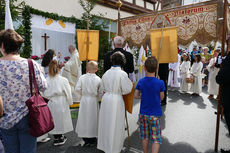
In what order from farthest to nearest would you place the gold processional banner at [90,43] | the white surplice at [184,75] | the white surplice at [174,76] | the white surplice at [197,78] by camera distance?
the white surplice at [174,76] → the white surplice at [184,75] → the white surplice at [197,78] → the gold processional banner at [90,43]

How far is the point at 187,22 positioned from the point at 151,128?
295cm

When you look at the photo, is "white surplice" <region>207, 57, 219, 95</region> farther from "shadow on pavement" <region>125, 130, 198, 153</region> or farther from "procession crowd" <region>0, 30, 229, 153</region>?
"procession crowd" <region>0, 30, 229, 153</region>

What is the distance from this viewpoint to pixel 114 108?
2758mm

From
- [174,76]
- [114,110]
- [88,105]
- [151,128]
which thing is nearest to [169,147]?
[151,128]

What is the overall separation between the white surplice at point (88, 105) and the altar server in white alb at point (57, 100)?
0.96 feet

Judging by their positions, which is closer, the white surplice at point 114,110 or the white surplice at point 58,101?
the white surplice at point 114,110

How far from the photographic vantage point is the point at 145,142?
8.63ft

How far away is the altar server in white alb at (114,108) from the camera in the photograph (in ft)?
8.98

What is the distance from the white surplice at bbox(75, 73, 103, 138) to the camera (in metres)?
3.17

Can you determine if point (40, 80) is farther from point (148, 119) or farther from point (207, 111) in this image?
point (207, 111)

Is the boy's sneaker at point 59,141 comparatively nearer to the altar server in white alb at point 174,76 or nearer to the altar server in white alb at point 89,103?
the altar server in white alb at point 89,103

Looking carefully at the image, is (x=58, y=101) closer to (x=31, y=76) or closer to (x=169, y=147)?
(x=31, y=76)

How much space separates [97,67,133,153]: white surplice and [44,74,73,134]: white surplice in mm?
900

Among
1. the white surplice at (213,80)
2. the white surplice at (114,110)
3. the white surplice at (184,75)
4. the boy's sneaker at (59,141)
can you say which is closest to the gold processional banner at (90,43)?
the white surplice at (114,110)
